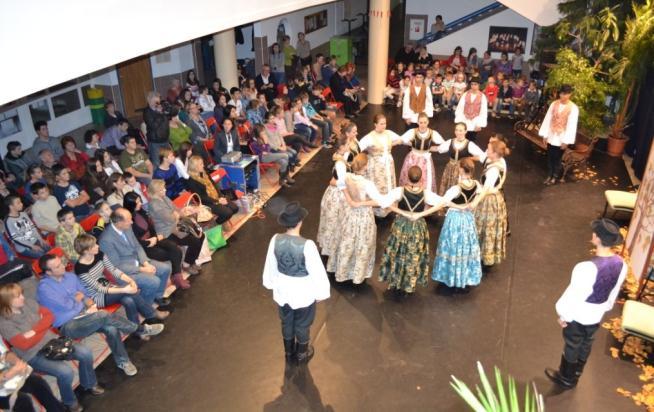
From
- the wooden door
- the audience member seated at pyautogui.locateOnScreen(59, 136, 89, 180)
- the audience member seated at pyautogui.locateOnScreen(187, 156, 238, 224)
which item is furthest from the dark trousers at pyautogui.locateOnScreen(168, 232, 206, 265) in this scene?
the wooden door

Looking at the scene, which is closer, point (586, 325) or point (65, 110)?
point (586, 325)

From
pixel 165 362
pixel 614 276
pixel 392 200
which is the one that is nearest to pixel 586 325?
pixel 614 276

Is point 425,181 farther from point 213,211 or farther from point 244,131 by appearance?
point 244,131

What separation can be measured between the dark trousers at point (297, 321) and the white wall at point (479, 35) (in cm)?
1301

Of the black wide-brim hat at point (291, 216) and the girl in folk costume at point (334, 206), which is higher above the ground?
the black wide-brim hat at point (291, 216)

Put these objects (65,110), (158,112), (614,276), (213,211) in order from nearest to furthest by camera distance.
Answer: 1. (614,276)
2. (213,211)
3. (158,112)
4. (65,110)

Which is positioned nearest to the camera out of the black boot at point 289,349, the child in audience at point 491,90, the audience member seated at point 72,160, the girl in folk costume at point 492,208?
the black boot at point 289,349

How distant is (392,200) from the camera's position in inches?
203

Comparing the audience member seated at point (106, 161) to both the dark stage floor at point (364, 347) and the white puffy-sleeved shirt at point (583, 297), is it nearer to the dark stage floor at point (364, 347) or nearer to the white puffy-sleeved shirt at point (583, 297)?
the dark stage floor at point (364, 347)

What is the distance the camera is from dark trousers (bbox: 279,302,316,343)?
461 cm

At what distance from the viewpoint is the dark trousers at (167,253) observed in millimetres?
5656

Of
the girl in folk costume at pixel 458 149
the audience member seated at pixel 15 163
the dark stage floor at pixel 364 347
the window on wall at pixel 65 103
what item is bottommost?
the dark stage floor at pixel 364 347

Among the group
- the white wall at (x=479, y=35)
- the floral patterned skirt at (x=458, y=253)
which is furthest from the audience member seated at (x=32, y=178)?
the white wall at (x=479, y=35)

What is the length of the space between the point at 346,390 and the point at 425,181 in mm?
3141
